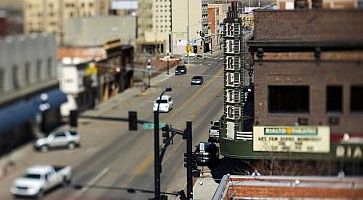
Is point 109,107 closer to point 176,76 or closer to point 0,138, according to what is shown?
point 0,138

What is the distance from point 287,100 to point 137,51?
1.06 meters

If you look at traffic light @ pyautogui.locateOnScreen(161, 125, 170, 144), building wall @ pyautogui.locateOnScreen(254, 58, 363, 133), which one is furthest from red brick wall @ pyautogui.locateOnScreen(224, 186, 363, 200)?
traffic light @ pyautogui.locateOnScreen(161, 125, 170, 144)

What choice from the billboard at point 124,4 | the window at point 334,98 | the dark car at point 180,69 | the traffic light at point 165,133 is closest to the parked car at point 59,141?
the billboard at point 124,4

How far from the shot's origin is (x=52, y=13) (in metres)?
1.37

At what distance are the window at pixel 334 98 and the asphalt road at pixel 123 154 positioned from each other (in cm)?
50

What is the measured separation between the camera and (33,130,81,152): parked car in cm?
135

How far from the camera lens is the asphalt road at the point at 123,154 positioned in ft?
4.80

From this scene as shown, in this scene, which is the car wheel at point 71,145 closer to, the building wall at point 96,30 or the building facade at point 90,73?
the building facade at point 90,73

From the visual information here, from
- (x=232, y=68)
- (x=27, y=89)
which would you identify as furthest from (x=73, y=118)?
(x=232, y=68)

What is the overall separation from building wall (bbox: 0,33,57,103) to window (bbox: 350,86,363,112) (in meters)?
0.96

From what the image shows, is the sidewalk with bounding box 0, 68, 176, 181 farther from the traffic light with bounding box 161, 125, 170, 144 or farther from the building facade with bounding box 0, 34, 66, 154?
the traffic light with bounding box 161, 125, 170, 144

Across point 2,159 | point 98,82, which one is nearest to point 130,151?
point 98,82

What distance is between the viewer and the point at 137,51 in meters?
1.86

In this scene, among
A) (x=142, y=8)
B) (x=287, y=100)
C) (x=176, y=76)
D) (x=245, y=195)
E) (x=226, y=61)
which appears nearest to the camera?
(x=142, y=8)
